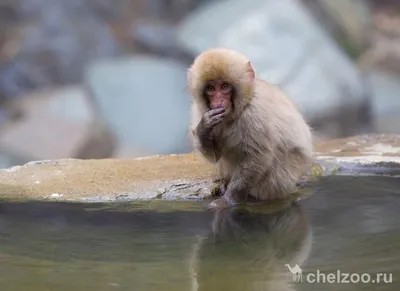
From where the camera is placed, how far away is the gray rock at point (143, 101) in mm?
9102

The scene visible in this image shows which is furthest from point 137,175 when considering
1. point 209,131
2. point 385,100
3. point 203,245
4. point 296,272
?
point 385,100

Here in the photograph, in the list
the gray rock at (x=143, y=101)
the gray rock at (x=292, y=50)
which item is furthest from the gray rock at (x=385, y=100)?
the gray rock at (x=143, y=101)

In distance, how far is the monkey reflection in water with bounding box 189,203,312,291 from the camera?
3.28 meters

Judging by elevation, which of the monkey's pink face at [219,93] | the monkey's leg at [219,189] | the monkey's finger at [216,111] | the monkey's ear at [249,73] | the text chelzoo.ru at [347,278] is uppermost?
the monkey's ear at [249,73]

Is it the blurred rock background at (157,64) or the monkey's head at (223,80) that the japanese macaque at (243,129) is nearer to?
the monkey's head at (223,80)

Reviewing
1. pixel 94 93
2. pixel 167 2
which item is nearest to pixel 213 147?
pixel 94 93

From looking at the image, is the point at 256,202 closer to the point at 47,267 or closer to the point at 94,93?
the point at 47,267

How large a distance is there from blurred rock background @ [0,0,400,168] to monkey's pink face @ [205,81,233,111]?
4.55 meters

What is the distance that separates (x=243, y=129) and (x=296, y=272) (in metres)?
1.36

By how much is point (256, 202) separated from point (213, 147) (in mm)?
459

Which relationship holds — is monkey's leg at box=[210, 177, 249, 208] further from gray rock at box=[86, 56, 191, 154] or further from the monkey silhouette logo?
gray rock at box=[86, 56, 191, 154]

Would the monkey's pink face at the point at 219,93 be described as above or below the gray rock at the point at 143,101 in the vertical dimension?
below

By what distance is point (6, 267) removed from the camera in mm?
3549

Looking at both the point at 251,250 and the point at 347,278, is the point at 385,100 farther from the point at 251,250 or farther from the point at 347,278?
the point at 347,278
